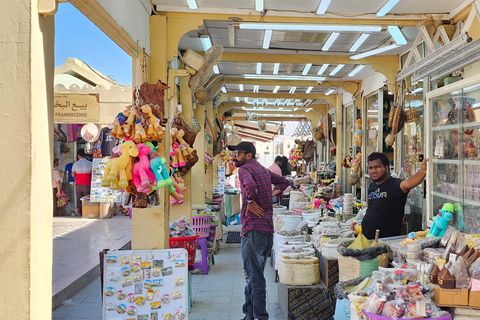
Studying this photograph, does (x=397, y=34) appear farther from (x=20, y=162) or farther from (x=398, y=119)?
(x=20, y=162)

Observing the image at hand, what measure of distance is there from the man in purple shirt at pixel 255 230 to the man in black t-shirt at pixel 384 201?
1.03 meters

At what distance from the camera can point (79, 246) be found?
27.3 ft

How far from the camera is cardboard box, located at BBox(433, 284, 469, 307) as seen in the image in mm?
2619

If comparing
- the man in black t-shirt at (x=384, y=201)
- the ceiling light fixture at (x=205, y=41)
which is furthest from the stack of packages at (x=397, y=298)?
the ceiling light fixture at (x=205, y=41)

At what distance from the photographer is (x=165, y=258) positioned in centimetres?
394

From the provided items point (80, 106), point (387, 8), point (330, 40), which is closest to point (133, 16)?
point (387, 8)

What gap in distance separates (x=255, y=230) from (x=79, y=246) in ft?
16.9

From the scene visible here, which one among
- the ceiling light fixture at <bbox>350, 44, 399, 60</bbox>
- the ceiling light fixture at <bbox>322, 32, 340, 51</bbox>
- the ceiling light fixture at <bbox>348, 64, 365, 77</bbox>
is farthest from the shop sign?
the ceiling light fixture at <bbox>350, 44, 399, 60</bbox>

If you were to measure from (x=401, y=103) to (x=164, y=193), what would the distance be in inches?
153

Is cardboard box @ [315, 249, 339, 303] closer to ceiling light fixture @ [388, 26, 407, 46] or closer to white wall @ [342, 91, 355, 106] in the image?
ceiling light fixture @ [388, 26, 407, 46]

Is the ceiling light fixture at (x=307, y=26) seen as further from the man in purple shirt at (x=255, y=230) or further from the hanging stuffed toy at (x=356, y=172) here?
the hanging stuffed toy at (x=356, y=172)

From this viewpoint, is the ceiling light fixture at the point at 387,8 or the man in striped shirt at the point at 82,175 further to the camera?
the man in striped shirt at the point at 82,175

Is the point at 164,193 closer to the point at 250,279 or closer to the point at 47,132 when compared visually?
the point at 250,279

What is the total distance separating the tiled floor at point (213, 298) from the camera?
504cm
